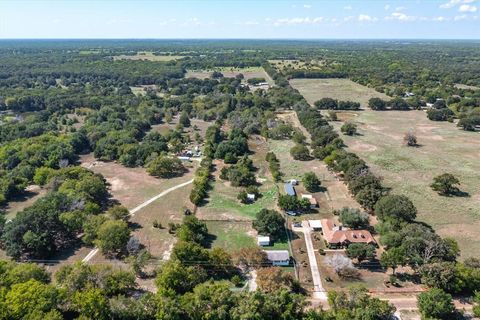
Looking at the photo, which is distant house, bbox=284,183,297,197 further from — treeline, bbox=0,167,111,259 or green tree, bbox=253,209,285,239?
treeline, bbox=0,167,111,259

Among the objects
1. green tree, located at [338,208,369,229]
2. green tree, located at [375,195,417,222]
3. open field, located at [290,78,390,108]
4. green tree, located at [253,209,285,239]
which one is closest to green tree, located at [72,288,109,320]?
green tree, located at [253,209,285,239]

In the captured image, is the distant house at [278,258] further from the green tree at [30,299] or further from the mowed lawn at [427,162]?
the mowed lawn at [427,162]

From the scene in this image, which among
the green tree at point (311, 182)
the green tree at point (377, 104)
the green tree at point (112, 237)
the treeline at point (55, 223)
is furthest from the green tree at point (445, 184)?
the green tree at point (377, 104)

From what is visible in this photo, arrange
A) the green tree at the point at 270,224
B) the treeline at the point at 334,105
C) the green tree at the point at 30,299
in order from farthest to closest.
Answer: the treeline at the point at 334,105 < the green tree at the point at 270,224 < the green tree at the point at 30,299

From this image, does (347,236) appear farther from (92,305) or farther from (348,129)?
(348,129)

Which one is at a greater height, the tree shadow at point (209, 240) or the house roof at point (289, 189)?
the house roof at point (289, 189)

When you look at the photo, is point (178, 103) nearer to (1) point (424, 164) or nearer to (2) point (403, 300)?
(1) point (424, 164)

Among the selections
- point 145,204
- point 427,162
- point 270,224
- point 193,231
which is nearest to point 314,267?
point 270,224
